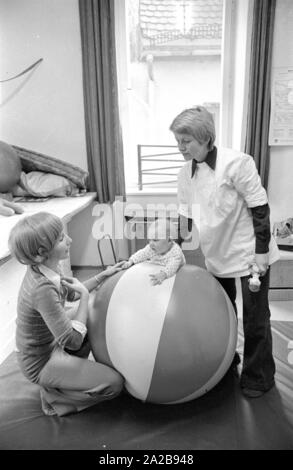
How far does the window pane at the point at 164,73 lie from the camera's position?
3.30 metres

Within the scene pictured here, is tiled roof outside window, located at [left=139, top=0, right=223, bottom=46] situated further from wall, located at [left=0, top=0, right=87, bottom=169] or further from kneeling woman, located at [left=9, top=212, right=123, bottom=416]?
kneeling woman, located at [left=9, top=212, right=123, bottom=416]

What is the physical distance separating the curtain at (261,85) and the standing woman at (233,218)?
161 centimetres

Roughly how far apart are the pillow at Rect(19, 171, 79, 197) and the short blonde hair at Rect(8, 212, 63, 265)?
1.70 metres

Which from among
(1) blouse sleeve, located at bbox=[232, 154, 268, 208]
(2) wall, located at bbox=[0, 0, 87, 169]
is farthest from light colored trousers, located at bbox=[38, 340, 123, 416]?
(2) wall, located at bbox=[0, 0, 87, 169]

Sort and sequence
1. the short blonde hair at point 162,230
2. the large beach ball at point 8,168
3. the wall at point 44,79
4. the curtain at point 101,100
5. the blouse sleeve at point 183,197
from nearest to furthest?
the short blonde hair at point 162,230 → the blouse sleeve at point 183,197 → the large beach ball at point 8,168 → the curtain at point 101,100 → the wall at point 44,79

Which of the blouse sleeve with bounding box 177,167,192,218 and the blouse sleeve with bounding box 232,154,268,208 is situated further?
the blouse sleeve with bounding box 177,167,192,218

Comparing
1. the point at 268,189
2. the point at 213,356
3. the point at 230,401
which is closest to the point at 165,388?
the point at 213,356

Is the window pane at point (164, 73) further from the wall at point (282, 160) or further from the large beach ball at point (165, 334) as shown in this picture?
the large beach ball at point (165, 334)

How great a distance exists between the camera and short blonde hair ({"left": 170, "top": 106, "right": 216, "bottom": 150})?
1.49 meters

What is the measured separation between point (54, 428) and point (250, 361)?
2.86ft

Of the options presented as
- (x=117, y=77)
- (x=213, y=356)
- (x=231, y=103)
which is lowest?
(x=213, y=356)

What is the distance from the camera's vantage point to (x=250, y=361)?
172 cm

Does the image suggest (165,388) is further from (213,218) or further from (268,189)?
(268,189)

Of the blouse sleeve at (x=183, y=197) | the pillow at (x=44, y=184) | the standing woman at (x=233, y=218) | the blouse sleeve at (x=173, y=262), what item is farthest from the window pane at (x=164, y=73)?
the blouse sleeve at (x=173, y=262)
